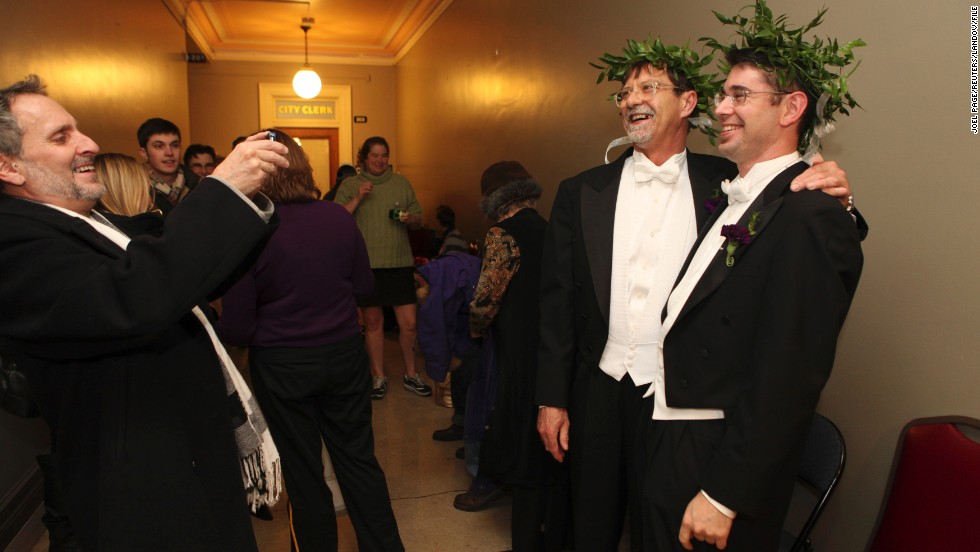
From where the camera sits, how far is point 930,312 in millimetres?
1641

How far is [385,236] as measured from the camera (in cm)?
475

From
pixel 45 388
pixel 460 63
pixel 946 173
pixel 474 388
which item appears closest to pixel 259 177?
pixel 45 388

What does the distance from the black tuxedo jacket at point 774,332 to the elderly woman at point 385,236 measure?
3407 mm

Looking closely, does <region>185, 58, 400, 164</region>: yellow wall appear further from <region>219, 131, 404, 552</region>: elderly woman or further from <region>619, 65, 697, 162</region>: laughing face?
<region>619, 65, 697, 162</region>: laughing face

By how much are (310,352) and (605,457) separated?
41.3 inches

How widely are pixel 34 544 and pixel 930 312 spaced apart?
348cm

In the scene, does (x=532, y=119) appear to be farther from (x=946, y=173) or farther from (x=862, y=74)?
(x=946, y=173)

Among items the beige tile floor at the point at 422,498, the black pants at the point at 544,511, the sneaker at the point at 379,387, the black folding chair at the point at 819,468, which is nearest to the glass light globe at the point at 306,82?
the sneaker at the point at 379,387

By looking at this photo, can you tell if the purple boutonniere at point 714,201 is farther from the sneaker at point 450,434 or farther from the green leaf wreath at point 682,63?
the sneaker at point 450,434

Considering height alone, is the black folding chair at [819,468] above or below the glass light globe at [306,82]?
below

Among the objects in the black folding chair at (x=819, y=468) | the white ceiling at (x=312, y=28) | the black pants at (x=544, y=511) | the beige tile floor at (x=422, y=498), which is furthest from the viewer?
the white ceiling at (x=312, y=28)

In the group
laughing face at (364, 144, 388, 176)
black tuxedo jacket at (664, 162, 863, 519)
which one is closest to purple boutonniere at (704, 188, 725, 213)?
black tuxedo jacket at (664, 162, 863, 519)

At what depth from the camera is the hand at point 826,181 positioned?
1.31 metres

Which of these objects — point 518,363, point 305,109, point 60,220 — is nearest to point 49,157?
point 60,220
